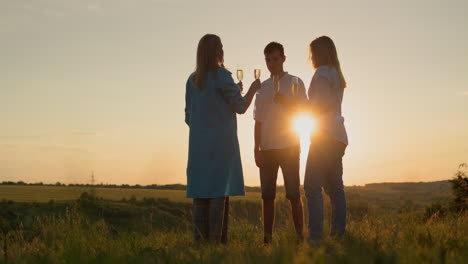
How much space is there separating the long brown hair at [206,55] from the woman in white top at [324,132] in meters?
1.17

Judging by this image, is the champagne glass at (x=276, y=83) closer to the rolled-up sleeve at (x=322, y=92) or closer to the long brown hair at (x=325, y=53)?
the long brown hair at (x=325, y=53)

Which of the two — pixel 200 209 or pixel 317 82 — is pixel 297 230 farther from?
pixel 317 82

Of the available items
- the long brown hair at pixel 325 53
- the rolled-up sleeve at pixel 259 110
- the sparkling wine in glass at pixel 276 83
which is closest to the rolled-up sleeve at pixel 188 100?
the rolled-up sleeve at pixel 259 110

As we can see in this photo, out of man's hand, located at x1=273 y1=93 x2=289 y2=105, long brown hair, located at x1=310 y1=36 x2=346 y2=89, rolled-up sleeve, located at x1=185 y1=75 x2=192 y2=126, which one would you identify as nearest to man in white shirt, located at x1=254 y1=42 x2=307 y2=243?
man's hand, located at x1=273 y1=93 x2=289 y2=105

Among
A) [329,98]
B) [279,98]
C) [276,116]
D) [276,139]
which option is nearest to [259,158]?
[276,139]

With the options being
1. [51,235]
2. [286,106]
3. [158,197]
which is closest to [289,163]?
[286,106]

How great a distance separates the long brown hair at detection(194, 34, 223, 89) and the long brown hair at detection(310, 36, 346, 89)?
1.16 m

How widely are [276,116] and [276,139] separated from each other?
0.31 metres

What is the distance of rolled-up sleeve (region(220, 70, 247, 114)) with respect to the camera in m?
5.66

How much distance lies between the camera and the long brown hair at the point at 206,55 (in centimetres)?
567

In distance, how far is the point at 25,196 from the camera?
63.8 metres

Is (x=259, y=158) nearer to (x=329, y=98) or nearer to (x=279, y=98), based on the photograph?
(x=279, y=98)

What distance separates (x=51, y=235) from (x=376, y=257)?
413 cm

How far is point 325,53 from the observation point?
19.2 feet
